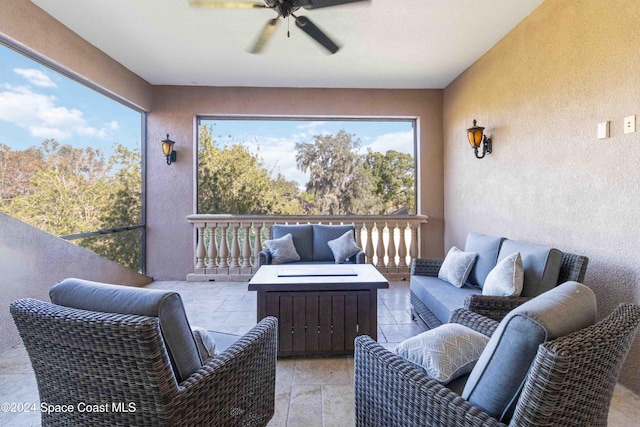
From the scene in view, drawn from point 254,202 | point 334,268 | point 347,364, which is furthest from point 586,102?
point 254,202

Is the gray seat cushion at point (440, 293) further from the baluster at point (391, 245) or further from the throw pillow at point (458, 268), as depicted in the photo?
the baluster at point (391, 245)

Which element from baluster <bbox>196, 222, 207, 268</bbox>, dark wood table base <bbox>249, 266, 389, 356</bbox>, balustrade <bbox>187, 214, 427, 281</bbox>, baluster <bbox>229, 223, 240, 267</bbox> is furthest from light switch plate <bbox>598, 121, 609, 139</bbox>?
baluster <bbox>196, 222, 207, 268</bbox>

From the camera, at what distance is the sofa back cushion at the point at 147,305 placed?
3.48 feet

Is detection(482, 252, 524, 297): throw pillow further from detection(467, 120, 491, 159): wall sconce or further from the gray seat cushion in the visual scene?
detection(467, 120, 491, 159): wall sconce

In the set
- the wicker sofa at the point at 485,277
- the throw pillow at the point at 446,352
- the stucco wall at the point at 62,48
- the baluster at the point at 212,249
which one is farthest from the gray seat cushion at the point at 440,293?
the stucco wall at the point at 62,48

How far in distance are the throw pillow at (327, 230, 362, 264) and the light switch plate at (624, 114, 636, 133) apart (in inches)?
101

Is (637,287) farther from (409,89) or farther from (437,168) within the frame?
(409,89)

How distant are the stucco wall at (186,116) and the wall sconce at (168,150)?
0.27 feet

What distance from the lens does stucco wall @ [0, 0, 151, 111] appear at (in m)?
2.70

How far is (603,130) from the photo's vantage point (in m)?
2.19

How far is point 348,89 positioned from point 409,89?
95 cm

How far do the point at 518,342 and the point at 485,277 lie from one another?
204 cm

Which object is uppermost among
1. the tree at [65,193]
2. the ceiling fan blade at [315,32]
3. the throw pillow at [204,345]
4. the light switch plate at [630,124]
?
the ceiling fan blade at [315,32]

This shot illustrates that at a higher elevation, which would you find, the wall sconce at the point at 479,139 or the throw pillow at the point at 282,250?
the wall sconce at the point at 479,139
